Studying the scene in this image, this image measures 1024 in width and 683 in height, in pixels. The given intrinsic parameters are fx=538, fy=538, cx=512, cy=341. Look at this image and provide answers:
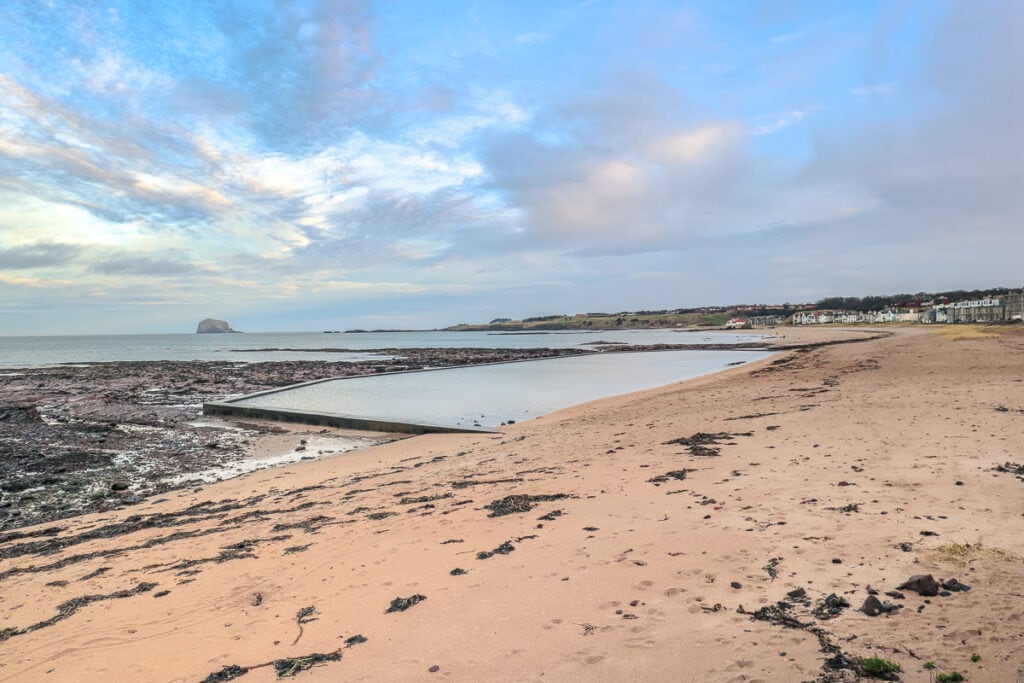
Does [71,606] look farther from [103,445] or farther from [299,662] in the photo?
[103,445]

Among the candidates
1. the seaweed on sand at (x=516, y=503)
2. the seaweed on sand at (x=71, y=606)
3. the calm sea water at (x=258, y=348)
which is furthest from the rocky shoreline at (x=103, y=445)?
the calm sea water at (x=258, y=348)

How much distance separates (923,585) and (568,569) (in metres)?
2.61

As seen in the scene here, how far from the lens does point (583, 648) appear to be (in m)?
3.55

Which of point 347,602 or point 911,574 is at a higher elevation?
point 911,574

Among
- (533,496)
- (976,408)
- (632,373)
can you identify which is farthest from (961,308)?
(533,496)

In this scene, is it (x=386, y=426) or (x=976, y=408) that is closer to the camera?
(x=976, y=408)

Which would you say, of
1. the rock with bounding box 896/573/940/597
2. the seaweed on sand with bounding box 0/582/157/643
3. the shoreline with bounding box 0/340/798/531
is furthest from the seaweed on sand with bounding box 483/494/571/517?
the shoreline with bounding box 0/340/798/531

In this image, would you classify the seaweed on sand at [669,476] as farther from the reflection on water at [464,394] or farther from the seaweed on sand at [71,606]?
the reflection on water at [464,394]

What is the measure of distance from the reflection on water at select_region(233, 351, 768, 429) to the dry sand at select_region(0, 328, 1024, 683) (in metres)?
8.58

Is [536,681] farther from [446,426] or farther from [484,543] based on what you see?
[446,426]

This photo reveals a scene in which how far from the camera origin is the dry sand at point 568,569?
3430 millimetres

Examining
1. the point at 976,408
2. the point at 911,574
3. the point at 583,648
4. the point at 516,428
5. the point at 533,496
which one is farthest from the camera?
the point at 516,428

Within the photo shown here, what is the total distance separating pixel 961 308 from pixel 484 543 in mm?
151485

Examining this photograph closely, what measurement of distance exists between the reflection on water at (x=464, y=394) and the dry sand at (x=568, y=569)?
8579 millimetres
